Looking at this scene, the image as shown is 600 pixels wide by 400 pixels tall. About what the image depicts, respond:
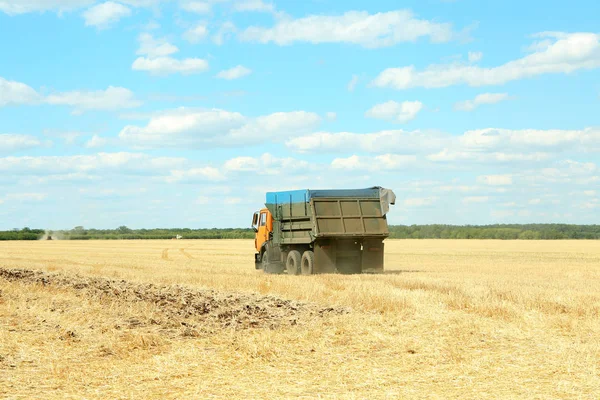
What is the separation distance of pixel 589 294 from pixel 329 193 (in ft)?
35.3

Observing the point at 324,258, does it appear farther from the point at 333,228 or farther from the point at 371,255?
the point at 371,255

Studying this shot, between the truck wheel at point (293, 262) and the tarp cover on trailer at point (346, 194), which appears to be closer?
the tarp cover on trailer at point (346, 194)

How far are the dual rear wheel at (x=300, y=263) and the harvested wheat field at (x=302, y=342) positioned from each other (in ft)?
19.2

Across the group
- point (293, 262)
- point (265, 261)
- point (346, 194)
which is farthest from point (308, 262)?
point (265, 261)

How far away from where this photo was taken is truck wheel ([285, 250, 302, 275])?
28078 mm

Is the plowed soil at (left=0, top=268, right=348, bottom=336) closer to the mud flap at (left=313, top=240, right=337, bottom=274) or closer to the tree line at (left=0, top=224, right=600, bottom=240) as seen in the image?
the mud flap at (left=313, top=240, right=337, bottom=274)

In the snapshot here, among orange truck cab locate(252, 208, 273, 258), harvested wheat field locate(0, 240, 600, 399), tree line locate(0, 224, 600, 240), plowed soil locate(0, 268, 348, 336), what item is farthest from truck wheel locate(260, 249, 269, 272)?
tree line locate(0, 224, 600, 240)

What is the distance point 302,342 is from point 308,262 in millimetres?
14753

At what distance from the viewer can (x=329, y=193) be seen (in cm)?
2758

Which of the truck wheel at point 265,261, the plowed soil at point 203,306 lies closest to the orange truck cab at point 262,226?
the truck wheel at point 265,261

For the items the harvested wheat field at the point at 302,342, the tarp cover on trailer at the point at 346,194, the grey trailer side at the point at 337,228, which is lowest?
the harvested wheat field at the point at 302,342

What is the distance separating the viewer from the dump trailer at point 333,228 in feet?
88.8

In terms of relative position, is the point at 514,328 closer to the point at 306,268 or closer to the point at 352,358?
the point at 352,358

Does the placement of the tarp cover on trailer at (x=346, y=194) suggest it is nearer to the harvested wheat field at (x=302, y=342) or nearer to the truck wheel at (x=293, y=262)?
the truck wheel at (x=293, y=262)
